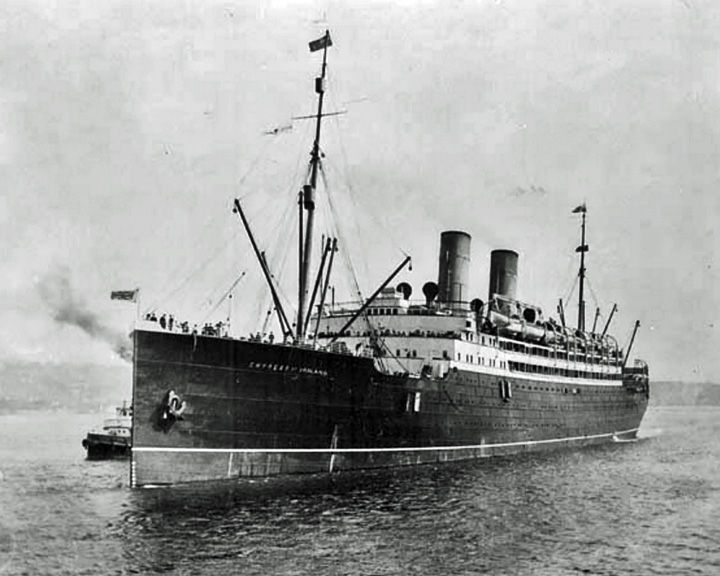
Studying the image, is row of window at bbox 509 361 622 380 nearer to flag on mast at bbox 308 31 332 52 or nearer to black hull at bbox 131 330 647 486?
black hull at bbox 131 330 647 486

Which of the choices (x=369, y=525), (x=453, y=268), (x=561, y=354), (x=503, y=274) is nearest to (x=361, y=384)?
(x=369, y=525)

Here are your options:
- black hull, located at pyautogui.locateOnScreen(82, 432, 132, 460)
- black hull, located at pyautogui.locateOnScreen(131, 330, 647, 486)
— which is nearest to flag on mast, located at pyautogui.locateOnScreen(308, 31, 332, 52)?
black hull, located at pyautogui.locateOnScreen(131, 330, 647, 486)

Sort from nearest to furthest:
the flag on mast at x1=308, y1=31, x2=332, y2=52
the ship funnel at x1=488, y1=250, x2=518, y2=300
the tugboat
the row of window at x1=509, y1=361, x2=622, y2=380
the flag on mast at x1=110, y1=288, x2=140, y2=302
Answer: the flag on mast at x1=110, y1=288, x2=140, y2=302 < the flag on mast at x1=308, y1=31, x2=332, y2=52 < the tugboat < the row of window at x1=509, y1=361, x2=622, y2=380 < the ship funnel at x1=488, y1=250, x2=518, y2=300

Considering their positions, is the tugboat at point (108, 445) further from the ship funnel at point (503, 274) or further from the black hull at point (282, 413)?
the ship funnel at point (503, 274)

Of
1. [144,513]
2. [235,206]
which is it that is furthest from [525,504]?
[235,206]

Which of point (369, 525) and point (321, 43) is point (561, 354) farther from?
point (369, 525)

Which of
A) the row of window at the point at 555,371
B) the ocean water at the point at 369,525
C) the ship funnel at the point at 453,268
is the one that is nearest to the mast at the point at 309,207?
the ocean water at the point at 369,525
